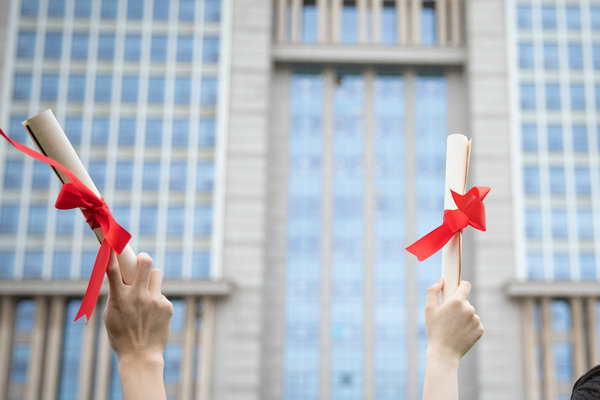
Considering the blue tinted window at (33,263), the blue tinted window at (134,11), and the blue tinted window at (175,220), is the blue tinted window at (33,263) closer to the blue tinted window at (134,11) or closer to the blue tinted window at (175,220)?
the blue tinted window at (175,220)

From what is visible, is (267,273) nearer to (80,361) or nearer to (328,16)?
(80,361)

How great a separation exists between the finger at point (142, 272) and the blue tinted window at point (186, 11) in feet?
136

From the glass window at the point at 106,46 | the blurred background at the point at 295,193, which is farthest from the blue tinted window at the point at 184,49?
the glass window at the point at 106,46

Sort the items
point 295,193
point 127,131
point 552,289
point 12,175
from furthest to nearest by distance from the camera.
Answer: point 295,193 → point 127,131 → point 12,175 → point 552,289

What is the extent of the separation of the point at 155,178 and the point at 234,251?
5.07 m

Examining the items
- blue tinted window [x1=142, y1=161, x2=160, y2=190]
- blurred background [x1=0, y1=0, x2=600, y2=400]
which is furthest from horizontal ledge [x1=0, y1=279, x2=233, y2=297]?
blue tinted window [x1=142, y1=161, x2=160, y2=190]

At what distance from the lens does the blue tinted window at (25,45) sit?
1667 inches

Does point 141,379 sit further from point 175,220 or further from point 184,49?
point 184,49

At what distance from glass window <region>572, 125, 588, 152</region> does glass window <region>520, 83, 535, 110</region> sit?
226 cm

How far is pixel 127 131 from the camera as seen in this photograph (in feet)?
137

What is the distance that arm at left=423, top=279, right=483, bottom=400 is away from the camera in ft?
7.56

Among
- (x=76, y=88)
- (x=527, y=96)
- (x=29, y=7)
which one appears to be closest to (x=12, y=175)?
(x=76, y=88)

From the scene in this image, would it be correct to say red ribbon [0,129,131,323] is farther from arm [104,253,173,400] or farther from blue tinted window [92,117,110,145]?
blue tinted window [92,117,110,145]

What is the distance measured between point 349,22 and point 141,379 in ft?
146
